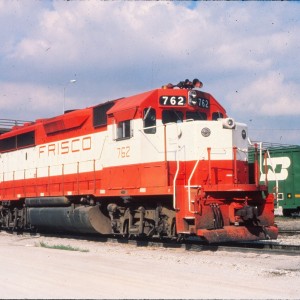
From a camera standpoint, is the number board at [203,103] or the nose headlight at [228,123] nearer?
the nose headlight at [228,123]

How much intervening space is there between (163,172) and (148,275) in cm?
455

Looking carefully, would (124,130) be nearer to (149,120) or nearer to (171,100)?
(149,120)

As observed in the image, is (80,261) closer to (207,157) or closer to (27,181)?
(207,157)

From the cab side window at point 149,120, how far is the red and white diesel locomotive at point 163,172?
21mm

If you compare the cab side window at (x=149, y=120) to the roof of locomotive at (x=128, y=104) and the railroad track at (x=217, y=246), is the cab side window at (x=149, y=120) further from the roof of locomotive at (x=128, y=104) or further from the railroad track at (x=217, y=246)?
the railroad track at (x=217, y=246)

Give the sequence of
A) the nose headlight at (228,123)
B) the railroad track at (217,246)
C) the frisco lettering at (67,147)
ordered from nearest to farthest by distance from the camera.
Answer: the railroad track at (217,246) < the nose headlight at (228,123) < the frisco lettering at (67,147)

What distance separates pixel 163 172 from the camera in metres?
12.9

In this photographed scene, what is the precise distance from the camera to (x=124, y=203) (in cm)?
1442

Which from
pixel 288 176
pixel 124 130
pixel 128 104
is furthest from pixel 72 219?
pixel 288 176

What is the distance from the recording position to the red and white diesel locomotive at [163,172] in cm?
1235

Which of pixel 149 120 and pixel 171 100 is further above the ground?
pixel 171 100

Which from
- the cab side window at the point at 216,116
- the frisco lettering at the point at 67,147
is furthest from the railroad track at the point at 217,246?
the cab side window at the point at 216,116

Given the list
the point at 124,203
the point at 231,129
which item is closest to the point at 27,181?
the point at 124,203

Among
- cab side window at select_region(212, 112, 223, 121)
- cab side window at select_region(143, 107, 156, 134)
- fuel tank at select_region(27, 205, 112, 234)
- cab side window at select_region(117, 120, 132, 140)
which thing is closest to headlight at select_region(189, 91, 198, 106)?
cab side window at select_region(212, 112, 223, 121)
